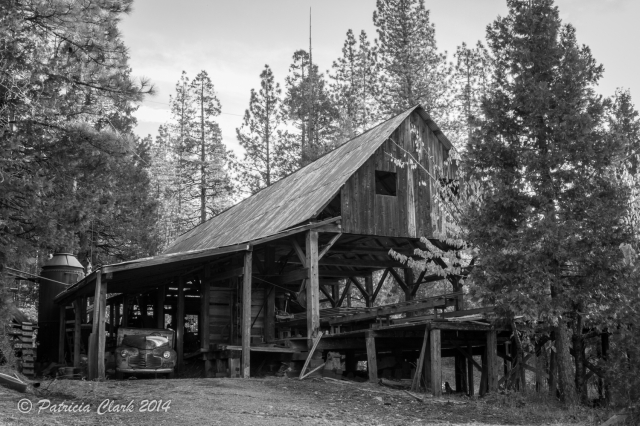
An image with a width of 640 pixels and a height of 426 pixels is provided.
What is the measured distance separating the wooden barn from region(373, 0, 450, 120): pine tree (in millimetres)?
12338

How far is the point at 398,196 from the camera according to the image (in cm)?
2138

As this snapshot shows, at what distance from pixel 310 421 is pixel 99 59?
Answer: 13116 mm

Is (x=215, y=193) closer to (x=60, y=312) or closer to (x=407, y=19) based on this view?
(x=407, y=19)

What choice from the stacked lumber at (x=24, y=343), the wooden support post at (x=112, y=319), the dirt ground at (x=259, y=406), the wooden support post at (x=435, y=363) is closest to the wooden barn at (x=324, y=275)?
the wooden support post at (x=435, y=363)

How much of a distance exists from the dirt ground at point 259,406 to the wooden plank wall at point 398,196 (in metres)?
6.01

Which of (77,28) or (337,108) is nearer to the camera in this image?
(77,28)

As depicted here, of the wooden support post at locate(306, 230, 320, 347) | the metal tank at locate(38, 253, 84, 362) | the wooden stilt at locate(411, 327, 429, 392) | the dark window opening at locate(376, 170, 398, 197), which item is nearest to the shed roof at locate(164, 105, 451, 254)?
the wooden support post at locate(306, 230, 320, 347)

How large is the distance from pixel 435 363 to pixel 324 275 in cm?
1163

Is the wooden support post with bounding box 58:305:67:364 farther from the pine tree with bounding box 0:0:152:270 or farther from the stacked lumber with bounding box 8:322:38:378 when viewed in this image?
the pine tree with bounding box 0:0:152:270

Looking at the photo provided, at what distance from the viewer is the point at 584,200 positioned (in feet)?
46.4

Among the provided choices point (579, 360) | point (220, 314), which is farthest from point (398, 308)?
point (220, 314)

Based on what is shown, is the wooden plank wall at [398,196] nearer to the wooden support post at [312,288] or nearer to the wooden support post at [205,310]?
the wooden support post at [312,288]

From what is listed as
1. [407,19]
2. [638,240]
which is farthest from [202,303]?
[407,19]

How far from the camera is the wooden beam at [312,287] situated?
19.1 metres
